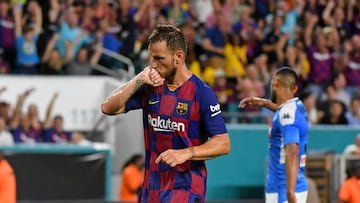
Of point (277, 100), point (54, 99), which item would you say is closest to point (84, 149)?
point (54, 99)

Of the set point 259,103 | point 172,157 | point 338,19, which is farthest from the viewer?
point 338,19

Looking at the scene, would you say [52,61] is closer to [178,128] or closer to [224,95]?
[224,95]

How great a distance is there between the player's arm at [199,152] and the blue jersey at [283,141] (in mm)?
2122

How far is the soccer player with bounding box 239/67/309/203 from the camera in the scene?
9.08 metres

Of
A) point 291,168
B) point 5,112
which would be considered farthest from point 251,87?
point 291,168

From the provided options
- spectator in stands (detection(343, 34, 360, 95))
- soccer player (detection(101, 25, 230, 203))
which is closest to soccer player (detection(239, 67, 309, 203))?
soccer player (detection(101, 25, 230, 203))

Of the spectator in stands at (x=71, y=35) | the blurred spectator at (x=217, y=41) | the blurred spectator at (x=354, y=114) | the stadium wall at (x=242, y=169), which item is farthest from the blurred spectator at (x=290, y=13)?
the spectator in stands at (x=71, y=35)

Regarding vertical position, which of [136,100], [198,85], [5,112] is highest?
[5,112]

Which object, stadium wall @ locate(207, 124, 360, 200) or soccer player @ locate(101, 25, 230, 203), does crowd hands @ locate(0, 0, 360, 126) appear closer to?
stadium wall @ locate(207, 124, 360, 200)

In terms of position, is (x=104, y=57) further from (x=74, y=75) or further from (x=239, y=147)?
(x=239, y=147)

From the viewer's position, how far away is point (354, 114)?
17.9 m

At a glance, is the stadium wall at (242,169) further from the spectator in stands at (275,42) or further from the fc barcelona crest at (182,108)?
the fc barcelona crest at (182,108)

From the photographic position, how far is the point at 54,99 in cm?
1747

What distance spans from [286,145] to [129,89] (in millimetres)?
2411
